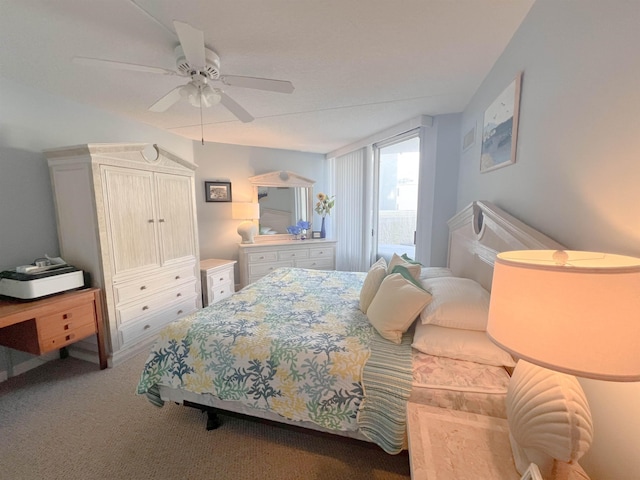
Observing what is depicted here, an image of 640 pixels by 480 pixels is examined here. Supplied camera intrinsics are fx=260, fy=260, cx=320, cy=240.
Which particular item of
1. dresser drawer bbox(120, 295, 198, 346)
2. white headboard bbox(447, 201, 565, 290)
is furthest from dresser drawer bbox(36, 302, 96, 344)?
white headboard bbox(447, 201, 565, 290)

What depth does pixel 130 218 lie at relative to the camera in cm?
240

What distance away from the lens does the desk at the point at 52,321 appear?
182 centimetres

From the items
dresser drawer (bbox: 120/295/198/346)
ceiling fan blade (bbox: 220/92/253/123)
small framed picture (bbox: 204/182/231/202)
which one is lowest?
dresser drawer (bbox: 120/295/198/346)

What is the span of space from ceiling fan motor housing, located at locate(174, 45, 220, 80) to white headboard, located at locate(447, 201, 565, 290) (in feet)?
6.19

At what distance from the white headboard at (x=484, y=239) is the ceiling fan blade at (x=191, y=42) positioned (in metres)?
1.75

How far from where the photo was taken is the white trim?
279cm

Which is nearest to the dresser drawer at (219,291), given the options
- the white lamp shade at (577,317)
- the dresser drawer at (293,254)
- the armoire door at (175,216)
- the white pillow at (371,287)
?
the armoire door at (175,216)

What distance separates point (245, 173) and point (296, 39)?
2.79 metres

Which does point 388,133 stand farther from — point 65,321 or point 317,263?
point 65,321

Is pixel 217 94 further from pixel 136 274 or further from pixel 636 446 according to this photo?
pixel 636 446

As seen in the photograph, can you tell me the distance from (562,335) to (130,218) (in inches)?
116

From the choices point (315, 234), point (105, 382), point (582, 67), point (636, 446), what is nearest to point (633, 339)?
point (636, 446)

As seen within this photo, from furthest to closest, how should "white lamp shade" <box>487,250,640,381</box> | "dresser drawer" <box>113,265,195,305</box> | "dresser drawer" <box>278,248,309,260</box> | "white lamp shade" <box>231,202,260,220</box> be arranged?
"dresser drawer" <box>278,248,309,260</box> < "white lamp shade" <box>231,202,260,220</box> < "dresser drawer" <box>113,265,195,305</box> < "white lamp shade" <box>487,250,640,381</box>

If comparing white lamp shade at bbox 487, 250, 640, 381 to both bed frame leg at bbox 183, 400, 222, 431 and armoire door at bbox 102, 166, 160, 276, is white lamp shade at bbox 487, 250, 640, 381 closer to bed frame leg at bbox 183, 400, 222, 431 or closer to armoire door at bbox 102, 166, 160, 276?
bed frame leg at bbox 183, 400, 222, 431
